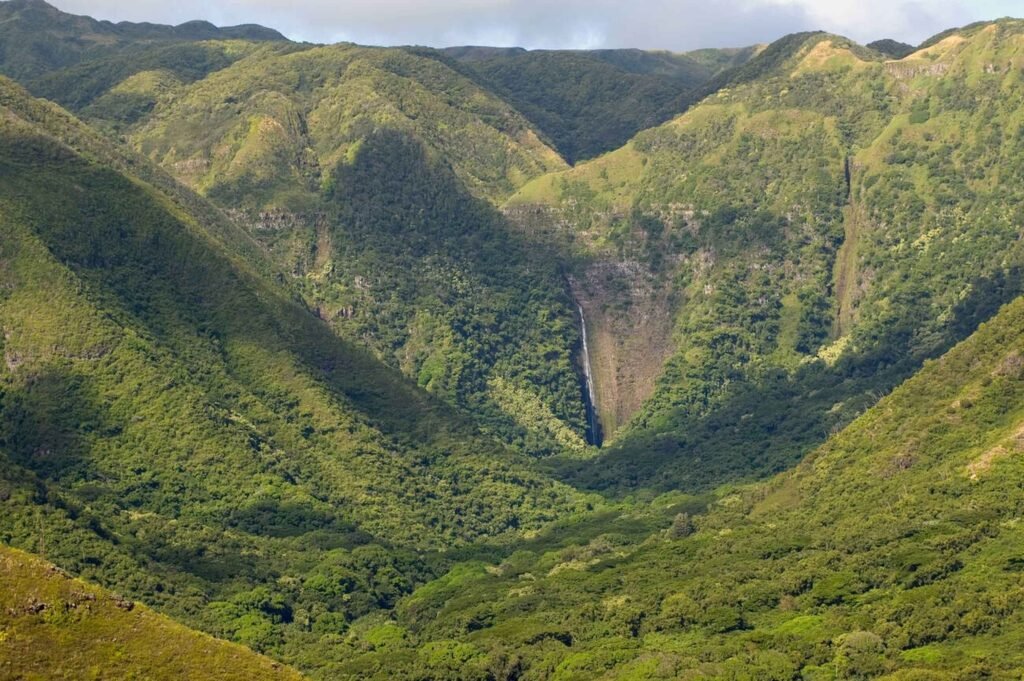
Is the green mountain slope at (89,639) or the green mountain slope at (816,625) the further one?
the green mountain slope at (816,625)

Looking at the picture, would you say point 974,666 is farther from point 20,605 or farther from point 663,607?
point 20,605

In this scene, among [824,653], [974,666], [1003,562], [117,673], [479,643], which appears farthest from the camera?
[479,643]

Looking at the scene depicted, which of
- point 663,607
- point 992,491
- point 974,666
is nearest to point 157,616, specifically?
point 974,666

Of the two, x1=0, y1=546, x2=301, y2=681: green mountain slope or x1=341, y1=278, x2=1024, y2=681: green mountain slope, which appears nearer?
x1=0, y1=546, x2=301, y2=681: green mountain slope

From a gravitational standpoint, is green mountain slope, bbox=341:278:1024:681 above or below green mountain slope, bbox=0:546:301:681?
below

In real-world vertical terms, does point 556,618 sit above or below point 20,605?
below

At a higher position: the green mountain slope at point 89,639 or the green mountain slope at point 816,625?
the green mountain slope at point 89,639

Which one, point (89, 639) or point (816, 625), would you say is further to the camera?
point (816, 625)

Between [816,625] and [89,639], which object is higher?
[89,639]
